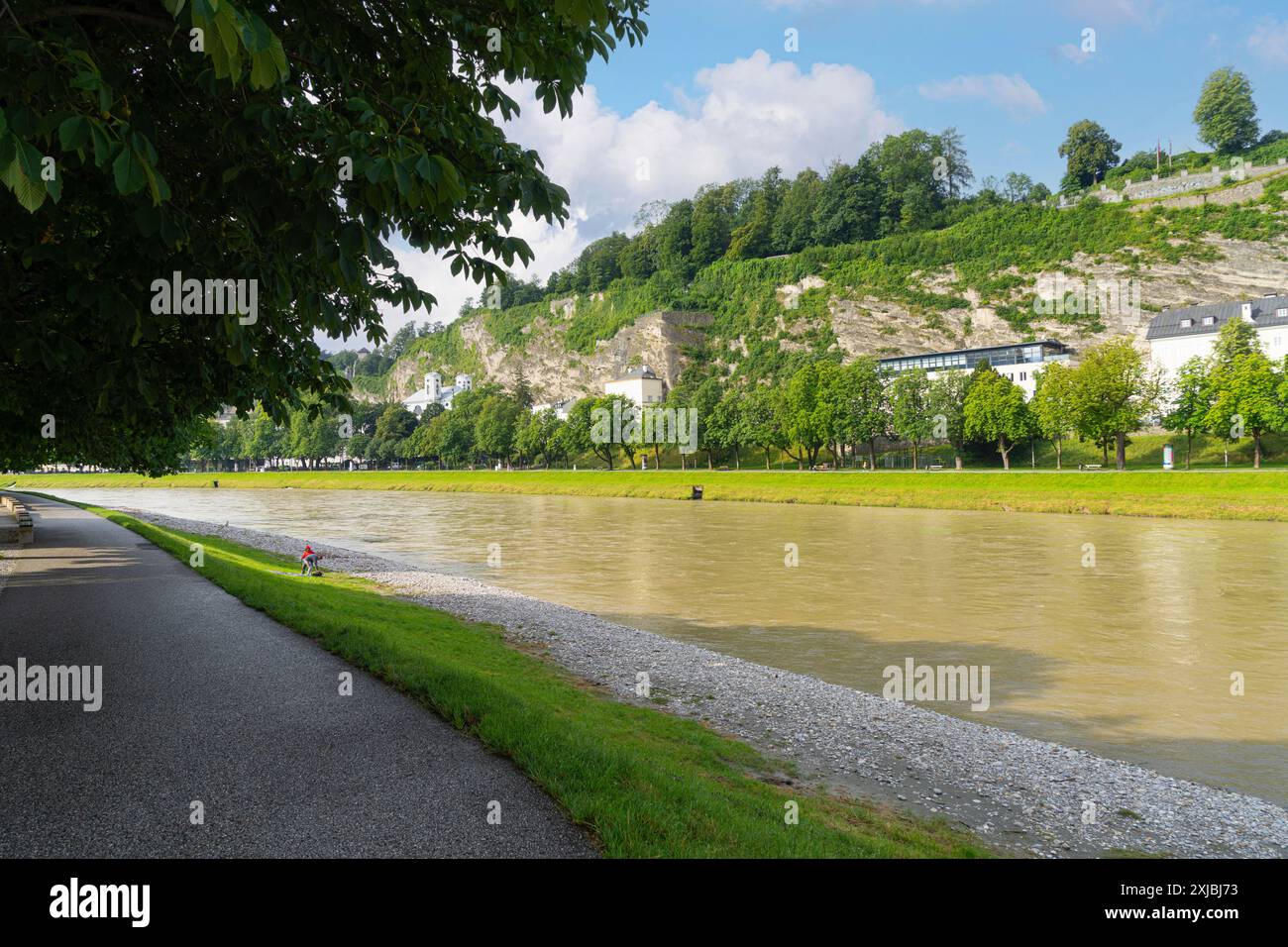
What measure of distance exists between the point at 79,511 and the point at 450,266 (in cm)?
5176

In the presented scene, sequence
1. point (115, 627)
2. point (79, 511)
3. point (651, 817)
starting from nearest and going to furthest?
point (651, 817) < point (115, 627) < point (79, 511)

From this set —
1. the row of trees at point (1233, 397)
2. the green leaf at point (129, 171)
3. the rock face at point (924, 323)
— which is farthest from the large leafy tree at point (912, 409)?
the green leaf at point (129, 171)

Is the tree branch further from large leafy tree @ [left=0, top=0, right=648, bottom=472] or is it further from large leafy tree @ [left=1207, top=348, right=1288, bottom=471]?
large leafy tree @ [left=1207, top=348, right=1288, bottom=471]

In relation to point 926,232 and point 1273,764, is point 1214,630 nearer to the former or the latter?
point 1273,764

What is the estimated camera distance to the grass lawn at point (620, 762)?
5809mm

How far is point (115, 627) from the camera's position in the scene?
41.9 feet

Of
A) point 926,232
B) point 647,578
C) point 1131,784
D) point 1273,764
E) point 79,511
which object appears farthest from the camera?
point 926,232

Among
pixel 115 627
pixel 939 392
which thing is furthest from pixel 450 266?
pixel 939 392

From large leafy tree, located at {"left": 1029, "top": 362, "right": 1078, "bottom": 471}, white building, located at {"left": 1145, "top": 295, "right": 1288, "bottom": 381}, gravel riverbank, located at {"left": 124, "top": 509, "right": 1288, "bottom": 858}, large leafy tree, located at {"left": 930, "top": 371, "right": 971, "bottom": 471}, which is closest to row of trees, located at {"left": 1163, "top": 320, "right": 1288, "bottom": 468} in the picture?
large leafy tree, located at {"left": 1029, "top": 362, "right": 1078, "bottom": 471}

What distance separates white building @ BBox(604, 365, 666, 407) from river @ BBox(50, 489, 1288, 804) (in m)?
111

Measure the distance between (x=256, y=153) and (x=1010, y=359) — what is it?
131263 millimetres

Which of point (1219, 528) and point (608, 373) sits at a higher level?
point (608, 373)

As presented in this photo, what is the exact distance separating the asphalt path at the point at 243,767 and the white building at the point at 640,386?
479 ft

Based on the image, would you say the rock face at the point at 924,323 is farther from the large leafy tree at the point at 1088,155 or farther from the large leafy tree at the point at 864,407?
the large leafy tree at the point at 1088,155
